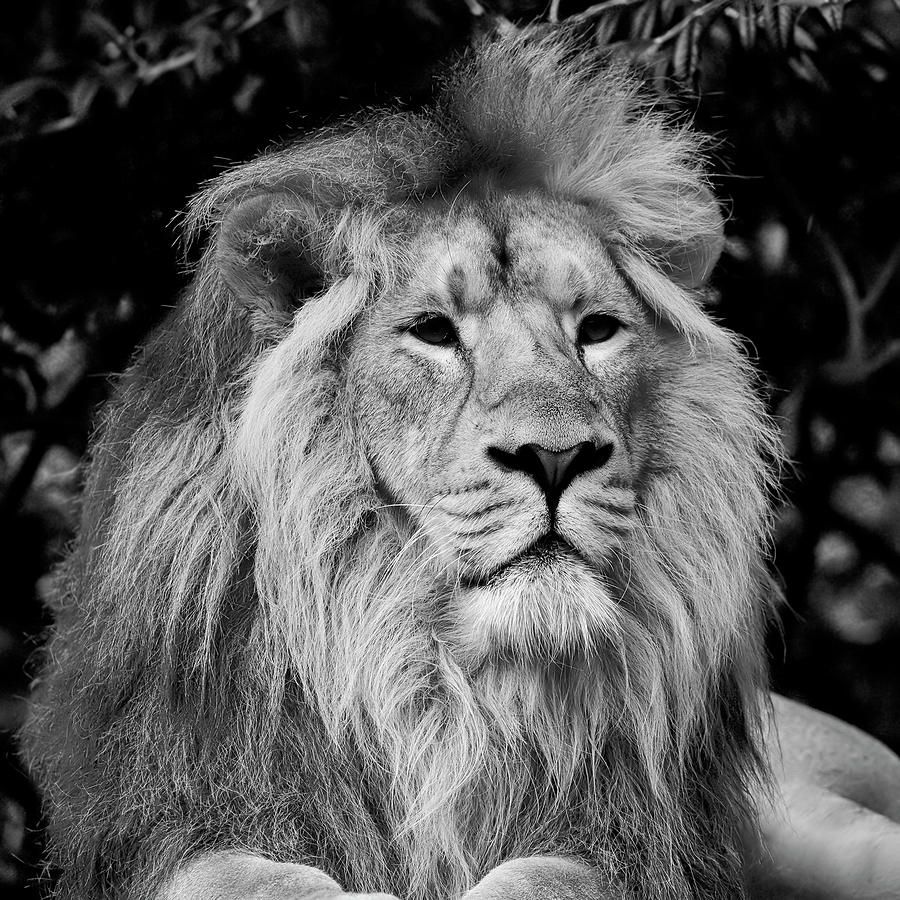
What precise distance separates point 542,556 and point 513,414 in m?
0.19

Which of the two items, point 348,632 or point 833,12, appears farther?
point 833,12

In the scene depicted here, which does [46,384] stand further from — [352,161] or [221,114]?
[352,161]

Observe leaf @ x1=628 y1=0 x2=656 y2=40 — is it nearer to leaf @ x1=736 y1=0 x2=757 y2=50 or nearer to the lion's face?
leaf @ x1=736 y1=0 x2=757 y2=50

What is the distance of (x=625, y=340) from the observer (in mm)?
1951

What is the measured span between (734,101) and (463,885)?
2120 mm

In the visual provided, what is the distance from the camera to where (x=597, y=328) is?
1.94 m

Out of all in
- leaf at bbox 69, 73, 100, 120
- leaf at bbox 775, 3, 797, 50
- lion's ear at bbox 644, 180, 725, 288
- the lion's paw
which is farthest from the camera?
leaf at bbox 775, 3, 797, 50

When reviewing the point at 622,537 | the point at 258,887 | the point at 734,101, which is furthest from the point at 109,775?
the point at 734,101

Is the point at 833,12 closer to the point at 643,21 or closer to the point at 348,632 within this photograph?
the point at 643,21

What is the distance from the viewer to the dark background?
2.89 meters

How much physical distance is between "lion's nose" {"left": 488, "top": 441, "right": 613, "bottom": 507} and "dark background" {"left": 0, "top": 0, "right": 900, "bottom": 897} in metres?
1.15

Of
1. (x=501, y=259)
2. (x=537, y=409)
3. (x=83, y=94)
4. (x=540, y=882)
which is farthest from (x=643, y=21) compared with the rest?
(x=540, y=882)

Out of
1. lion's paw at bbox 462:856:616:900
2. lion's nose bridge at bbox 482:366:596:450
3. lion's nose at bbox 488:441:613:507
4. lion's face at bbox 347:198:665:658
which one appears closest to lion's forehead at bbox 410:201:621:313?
lion's face at bbox 347:198:665:658

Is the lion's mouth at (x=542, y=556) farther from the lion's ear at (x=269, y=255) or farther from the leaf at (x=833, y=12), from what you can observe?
the leaf at (x=833, y=12)
